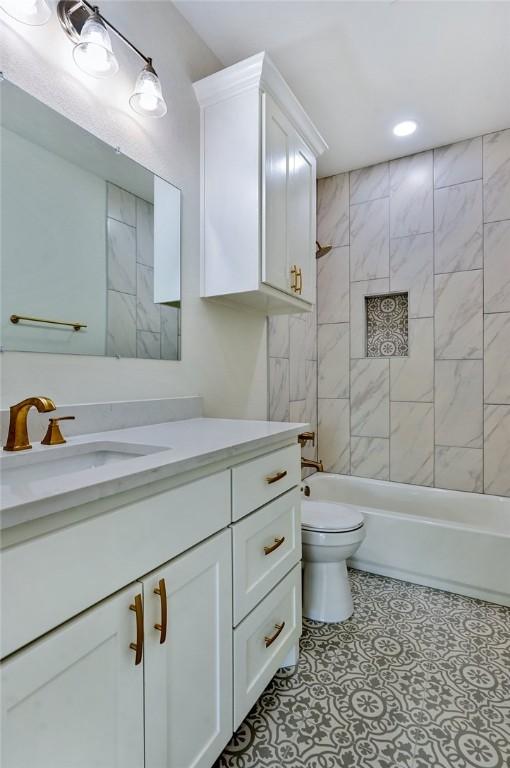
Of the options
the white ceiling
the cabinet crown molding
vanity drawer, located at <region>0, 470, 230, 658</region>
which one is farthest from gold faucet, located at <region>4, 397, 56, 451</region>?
the white ceiling

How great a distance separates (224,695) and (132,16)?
7.14 ft

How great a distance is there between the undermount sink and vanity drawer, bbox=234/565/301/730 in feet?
1.86

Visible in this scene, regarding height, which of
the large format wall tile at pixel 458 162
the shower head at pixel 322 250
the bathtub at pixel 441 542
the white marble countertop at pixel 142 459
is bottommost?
the bathtub at pixel 441 542

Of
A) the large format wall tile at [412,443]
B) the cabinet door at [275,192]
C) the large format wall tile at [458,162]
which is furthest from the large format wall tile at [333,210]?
the large format wall tile at [412,443]

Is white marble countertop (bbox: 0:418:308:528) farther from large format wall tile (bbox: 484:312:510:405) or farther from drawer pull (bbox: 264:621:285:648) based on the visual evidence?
large format wall tile (bbox: 484:312:510:405)

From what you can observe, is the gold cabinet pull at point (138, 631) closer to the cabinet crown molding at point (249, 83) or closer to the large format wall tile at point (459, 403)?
the cabinet crown molding at point (249, 83)

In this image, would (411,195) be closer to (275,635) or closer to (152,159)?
(152,159)

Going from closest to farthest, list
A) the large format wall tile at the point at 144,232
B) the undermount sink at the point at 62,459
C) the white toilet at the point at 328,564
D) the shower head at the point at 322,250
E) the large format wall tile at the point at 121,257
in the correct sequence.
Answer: the undermount sink at the point at 62,459 → the large format wall tile at the point at 121,257 → the large format wall tile at the point at 144,232 → the white toilet at the point at 328,564 → the shower head at the point at 322,250

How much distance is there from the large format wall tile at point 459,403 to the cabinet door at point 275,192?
1.41 metres

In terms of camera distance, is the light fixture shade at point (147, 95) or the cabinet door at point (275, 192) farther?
the cabinet door at point (275, 192)

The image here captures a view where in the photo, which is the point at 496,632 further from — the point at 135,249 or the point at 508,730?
the point at 135,249

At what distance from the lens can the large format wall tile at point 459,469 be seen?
2.46m

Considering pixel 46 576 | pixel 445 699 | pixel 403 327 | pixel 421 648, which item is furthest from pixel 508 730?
pixel 403 327

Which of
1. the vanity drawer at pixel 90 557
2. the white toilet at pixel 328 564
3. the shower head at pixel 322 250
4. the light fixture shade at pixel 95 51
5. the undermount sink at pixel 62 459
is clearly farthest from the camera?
the shower head at pixel 322 250
